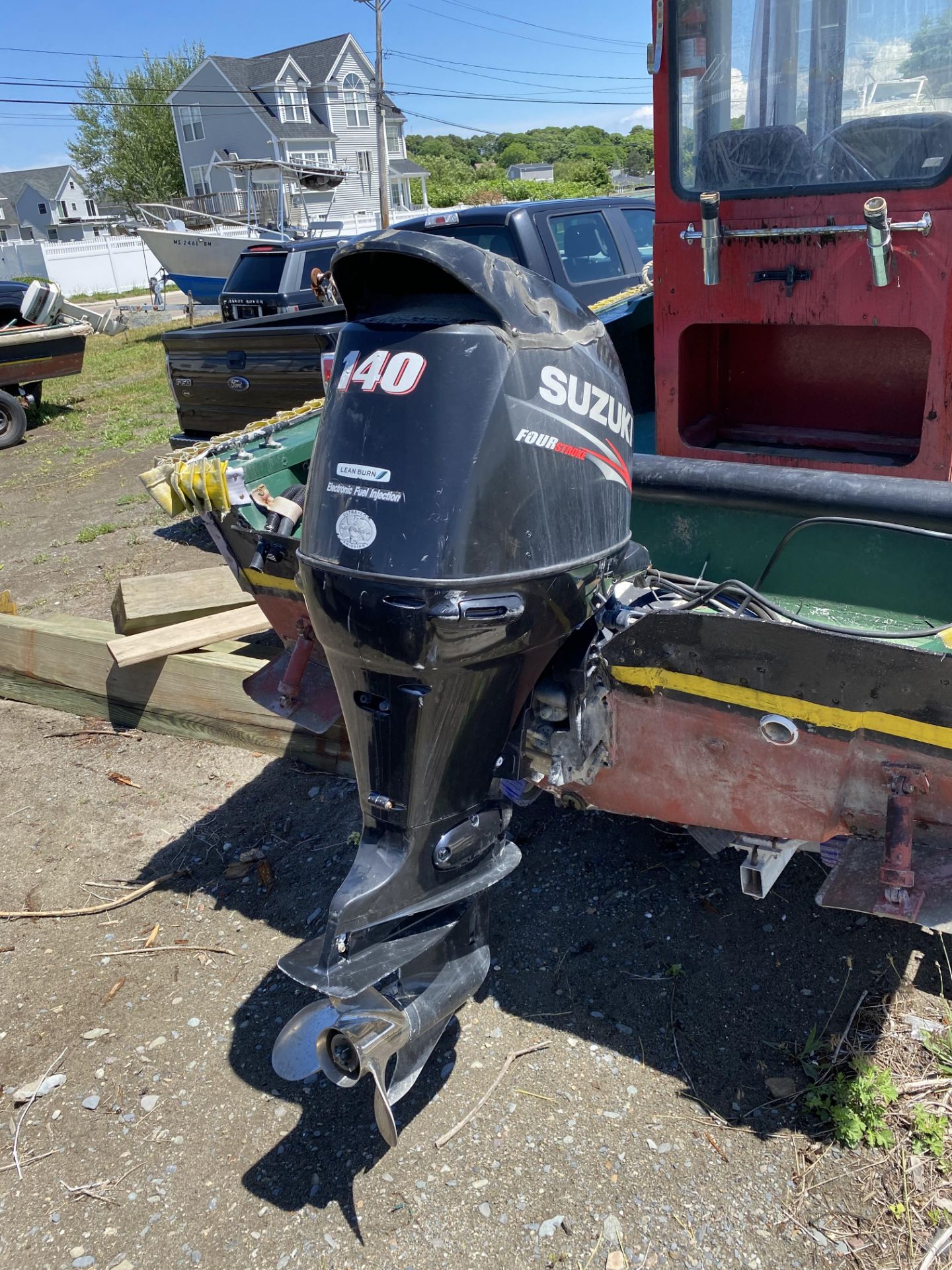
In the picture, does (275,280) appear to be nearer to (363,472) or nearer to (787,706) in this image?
(363,472)

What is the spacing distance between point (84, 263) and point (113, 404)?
2882 centimetres

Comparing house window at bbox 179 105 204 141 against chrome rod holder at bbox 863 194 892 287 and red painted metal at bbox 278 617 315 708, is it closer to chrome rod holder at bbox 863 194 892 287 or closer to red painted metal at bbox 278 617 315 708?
red painted metal at bbox 278 617 315 708

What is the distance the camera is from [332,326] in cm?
588

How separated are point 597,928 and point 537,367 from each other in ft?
5.60

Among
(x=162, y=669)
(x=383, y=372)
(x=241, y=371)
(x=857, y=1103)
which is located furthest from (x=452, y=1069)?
(x=241, y=371)

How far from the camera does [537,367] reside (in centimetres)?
202

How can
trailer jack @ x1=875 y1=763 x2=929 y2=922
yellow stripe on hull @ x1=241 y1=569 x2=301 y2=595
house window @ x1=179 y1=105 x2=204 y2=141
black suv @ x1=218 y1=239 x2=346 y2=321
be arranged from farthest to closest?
house window @ x1=179 y1=105 x2=204 y2=141 → black suv @ x1=218 y1=239 x2=346 y2=321 → yellow stripe on hull @ x1=241 y1=569 x2=301 y2=595 → trailer jack @ x1=875 y1=763 x2=929 y2=922

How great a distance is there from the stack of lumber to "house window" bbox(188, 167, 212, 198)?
50.1 metres

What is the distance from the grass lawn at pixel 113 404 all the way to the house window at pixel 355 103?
3506cm

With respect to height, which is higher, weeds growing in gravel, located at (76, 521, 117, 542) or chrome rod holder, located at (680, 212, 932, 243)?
chrome rod holder, located at (680, 212, 932, 243)

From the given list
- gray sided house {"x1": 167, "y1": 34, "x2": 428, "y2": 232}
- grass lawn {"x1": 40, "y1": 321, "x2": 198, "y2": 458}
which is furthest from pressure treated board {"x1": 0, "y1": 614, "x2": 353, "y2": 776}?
gray sided house {"x1": 167, "y1": 34, "x2": 428, "y2": 232}

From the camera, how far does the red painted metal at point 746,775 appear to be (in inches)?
79.2

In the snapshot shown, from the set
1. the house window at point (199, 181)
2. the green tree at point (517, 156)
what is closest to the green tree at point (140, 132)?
the house window at point (199, 181)

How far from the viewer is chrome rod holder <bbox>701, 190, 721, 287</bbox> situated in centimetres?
285
